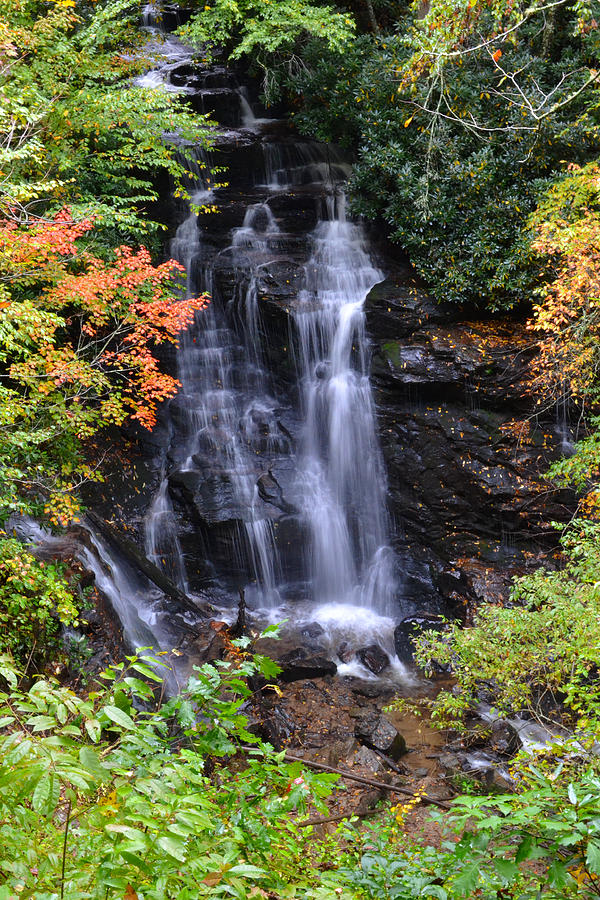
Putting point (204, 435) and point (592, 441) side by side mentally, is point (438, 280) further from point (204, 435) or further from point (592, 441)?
point (204, 435)

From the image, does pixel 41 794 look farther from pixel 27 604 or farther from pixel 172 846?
pixel 27 604

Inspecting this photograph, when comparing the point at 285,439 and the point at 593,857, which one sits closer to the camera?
the point at 593,857

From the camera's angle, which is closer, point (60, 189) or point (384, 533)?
point (60, 189)

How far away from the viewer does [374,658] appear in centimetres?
948

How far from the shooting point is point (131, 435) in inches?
455

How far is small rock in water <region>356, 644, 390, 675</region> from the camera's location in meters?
9.38

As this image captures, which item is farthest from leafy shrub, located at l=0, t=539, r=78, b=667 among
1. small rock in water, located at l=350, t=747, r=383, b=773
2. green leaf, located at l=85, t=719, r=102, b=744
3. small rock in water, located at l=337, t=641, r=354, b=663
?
small rock in water, located at l=337, t=641, r=354, b=663

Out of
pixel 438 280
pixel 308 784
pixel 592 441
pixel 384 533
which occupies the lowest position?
pixel 384 533

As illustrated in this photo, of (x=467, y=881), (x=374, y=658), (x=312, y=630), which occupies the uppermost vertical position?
(x=467, y=881)

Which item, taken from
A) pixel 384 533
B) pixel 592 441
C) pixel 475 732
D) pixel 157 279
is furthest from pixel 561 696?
pixel 157 279

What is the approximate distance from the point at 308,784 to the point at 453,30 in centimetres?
801

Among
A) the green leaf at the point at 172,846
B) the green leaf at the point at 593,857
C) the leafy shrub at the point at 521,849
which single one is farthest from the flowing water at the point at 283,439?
the green leaf at the point at 172,846

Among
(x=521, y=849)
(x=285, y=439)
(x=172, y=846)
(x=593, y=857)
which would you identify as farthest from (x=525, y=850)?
(x=285, y=439)

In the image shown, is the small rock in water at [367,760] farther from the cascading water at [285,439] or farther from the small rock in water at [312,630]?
the small rock in water at [312,630]
